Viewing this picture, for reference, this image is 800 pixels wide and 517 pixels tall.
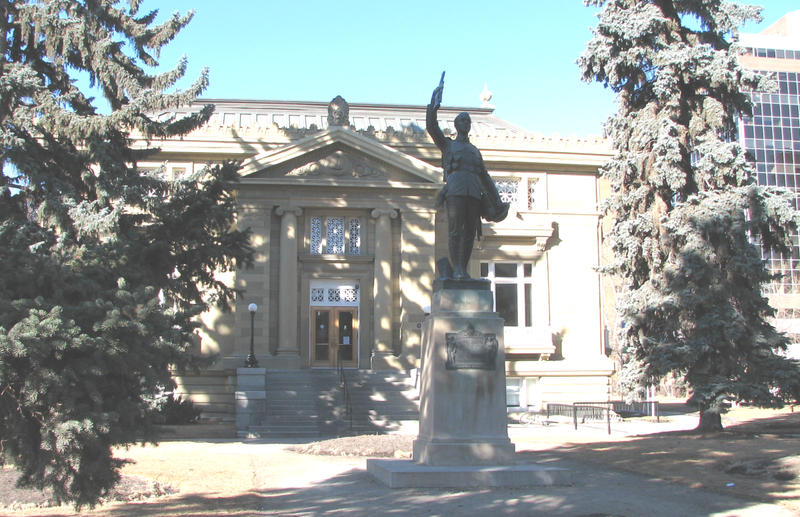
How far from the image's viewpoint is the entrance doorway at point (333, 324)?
99.3ft

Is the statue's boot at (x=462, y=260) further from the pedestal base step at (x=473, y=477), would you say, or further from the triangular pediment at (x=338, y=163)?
the triangular pediment at (x=338, y=163)

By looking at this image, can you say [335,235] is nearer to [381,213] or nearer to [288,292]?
[381,213]

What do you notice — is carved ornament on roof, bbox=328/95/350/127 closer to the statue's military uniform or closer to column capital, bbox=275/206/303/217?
column capital, bbox=275/206/303/217

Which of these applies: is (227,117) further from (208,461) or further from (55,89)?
(208,461)

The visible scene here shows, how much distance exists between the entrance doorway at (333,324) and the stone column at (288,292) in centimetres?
128

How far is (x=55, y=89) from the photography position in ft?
62.1

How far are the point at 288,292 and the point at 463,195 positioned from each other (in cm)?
1838

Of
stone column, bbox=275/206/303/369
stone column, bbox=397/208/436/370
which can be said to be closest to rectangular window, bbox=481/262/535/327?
stone column, bbox=397/208/436/370

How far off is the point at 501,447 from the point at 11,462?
617 cm

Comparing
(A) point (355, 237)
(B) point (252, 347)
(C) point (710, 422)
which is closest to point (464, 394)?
(C) point (710, 422)

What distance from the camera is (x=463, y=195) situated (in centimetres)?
1136

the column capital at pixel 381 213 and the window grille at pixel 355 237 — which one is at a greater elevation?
the column capital at pixel 381 213

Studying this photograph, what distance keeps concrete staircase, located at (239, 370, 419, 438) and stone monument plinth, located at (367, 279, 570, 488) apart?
11997mm

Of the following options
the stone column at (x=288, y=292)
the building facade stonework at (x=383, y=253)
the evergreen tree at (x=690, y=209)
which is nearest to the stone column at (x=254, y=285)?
the building facade stonework at (x=383, y=253)
